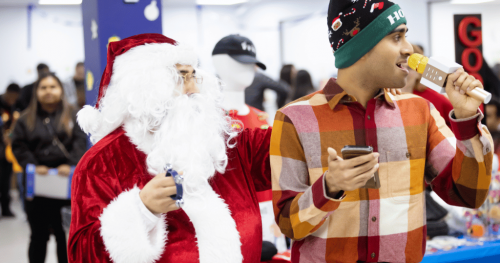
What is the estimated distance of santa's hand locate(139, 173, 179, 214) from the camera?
1.20m

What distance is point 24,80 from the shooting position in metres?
8.61

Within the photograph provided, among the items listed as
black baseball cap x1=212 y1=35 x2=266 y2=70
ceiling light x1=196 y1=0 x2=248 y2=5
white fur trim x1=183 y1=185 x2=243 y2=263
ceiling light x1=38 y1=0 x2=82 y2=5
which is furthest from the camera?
ceiling light x1=196 y1=0 x2=248 y2=5

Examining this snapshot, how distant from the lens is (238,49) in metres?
2.58

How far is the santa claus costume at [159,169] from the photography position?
4.21 ft

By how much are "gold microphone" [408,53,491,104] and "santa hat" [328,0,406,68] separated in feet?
0.37

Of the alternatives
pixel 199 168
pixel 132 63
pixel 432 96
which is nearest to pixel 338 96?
pixel 199 168

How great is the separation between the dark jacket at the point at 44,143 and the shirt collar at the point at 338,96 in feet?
8.33

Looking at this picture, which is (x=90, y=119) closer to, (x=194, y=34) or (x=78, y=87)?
(x=78, y=87)

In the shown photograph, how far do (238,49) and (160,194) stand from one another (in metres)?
1.54

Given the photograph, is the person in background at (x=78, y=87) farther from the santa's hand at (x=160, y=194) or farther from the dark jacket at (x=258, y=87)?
the santa's hand at (x=160, y=194)

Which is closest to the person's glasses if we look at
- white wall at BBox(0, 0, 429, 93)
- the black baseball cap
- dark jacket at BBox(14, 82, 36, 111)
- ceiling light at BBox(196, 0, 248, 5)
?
the black baseball cap

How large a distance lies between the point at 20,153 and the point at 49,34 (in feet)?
19.9

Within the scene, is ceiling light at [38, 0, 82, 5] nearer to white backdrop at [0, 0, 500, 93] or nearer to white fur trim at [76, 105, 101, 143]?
white backdrop at [0, 0, 500, 93]

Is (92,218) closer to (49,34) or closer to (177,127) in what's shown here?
(177,127)
